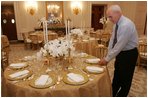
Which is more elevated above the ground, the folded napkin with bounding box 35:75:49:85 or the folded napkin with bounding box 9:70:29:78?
the folded napkin with bounding box 9:70:29:78

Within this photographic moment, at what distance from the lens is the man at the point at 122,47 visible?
94.1 inches

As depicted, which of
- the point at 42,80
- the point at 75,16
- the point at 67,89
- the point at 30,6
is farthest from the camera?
the point at 75,16

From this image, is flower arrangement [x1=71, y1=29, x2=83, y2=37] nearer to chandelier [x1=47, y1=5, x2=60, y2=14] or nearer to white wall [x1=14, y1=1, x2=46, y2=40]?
chandelier [x1=47, y1=5, x2=60, y2=14]

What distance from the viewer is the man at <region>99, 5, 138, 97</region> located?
7.84 ft

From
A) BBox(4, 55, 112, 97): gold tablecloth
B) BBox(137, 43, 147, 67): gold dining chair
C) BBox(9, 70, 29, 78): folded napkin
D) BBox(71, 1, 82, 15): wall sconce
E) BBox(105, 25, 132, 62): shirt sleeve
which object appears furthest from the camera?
BBox(71, 1, 82, 15): wall sconce

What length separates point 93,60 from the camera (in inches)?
Result: 102

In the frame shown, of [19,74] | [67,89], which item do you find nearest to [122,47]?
[67,89]

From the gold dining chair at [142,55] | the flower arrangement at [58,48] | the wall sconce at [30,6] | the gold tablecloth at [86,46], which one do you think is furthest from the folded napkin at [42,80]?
the wall sconce at [30,6]

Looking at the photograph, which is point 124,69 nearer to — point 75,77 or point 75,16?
point 75,77

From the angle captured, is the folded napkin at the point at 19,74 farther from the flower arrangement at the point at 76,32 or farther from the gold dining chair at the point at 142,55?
the gold dining chair at the point at 142,55

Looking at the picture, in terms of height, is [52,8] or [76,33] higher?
[52,8]

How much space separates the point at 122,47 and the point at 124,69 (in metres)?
0.36

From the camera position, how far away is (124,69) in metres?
2.56

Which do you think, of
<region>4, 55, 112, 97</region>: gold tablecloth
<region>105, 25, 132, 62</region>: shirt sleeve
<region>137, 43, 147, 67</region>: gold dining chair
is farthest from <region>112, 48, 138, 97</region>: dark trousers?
<region>137, 43, 147, 67</region>: gold dining chair
